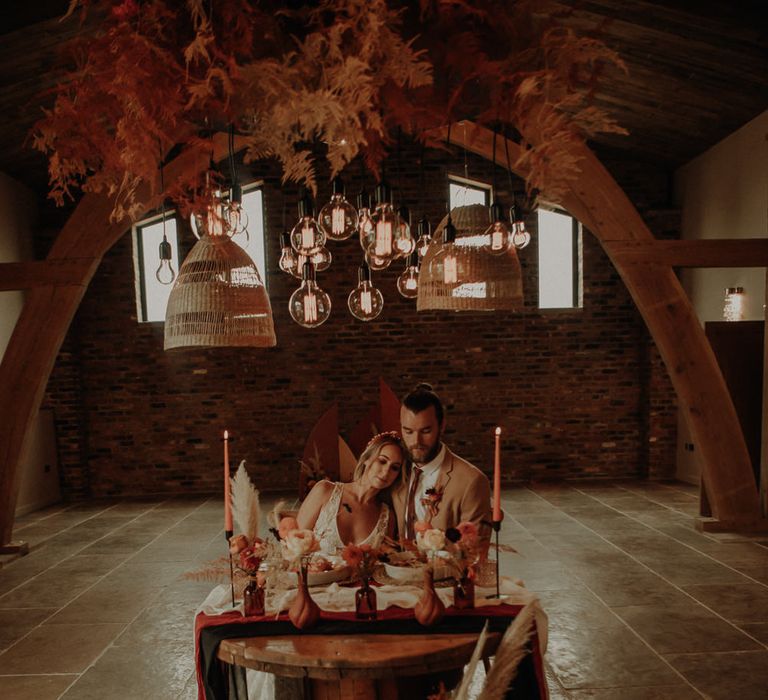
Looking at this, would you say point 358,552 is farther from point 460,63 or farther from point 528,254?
point 528,254

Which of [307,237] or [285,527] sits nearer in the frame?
[285,527]

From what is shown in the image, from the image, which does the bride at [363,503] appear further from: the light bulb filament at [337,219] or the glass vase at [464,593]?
the light bulb filament at [337,219]

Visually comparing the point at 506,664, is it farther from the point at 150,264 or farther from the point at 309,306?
the point at 150,264

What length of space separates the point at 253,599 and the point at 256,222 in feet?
22.7

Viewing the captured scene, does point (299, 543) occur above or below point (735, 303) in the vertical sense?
below

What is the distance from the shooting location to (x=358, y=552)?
1.92 m

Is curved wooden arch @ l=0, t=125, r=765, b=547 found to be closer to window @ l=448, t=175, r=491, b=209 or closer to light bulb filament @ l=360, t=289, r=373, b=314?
light bulb filament @ l=360, t=289, r=373, b=314

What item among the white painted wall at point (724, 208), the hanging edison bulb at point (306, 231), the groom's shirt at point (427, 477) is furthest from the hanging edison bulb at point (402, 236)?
the white painted wall at point (724, 208)

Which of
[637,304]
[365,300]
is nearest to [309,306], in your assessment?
[365,300]

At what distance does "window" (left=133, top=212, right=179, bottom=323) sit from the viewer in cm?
834

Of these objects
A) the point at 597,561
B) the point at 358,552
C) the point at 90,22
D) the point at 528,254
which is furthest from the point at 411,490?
the point at 528,254

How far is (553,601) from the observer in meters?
4.21

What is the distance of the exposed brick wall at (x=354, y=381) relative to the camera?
8.20 m

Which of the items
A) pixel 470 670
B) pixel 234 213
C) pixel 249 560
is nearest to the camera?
pixel 470 670
